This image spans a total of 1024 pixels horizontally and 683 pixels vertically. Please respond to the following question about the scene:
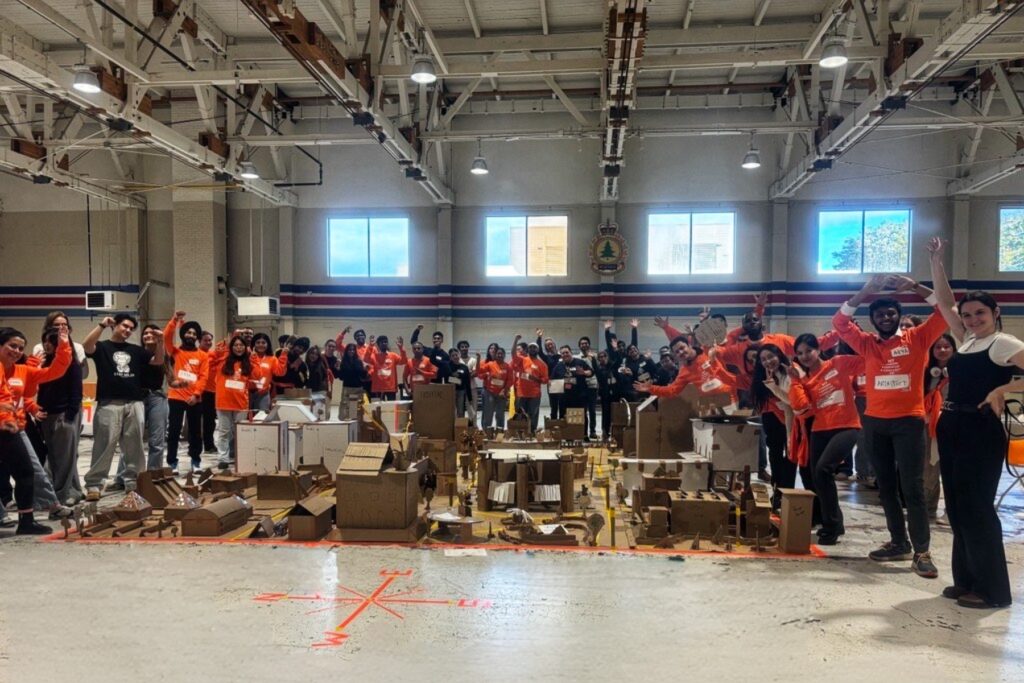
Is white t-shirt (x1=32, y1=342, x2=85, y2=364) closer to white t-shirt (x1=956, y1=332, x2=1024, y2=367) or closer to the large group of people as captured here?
the large group of people

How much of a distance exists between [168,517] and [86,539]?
534 millimetres

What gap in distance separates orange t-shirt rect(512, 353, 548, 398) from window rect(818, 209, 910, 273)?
7.65 metres

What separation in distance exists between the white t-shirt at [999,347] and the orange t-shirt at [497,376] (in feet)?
22.4

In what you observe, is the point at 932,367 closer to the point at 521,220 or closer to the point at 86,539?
the point at 86,539

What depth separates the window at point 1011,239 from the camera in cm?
1328

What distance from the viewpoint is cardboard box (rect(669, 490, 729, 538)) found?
15.3ft

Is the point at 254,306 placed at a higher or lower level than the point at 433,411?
higher

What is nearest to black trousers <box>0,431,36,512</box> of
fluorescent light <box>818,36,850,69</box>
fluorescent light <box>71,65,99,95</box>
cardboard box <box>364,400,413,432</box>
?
cardboard box <box>364,400,413,432</box>

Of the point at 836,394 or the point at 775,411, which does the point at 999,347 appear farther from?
the point at 775,411

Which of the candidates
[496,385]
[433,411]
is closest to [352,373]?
[496,385]

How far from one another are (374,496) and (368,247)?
10722 millimetres

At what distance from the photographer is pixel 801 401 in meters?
4.80

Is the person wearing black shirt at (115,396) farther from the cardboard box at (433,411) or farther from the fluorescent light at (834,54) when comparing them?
the fluorescent light at (834,54)

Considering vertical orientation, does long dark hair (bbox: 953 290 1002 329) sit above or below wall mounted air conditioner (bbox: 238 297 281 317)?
below
